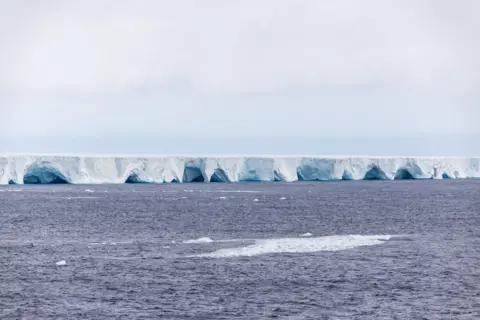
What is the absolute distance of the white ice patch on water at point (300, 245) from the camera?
95.6 feet

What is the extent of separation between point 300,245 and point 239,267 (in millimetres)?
6444

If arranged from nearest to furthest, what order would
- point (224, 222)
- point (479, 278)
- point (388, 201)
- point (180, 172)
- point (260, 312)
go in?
point (260, 312), point (479, 278), point (224, 222), point (388, 201), point (180, 172)

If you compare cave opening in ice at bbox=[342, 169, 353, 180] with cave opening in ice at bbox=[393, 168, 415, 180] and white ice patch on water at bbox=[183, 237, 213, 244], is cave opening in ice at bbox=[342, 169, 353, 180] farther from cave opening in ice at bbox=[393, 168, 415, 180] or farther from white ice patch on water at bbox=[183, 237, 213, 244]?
white ice patch on water at bbox=[183, 237, 213, 244]

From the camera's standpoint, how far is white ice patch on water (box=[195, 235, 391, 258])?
2914 cm

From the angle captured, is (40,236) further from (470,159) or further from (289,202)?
(470,159)

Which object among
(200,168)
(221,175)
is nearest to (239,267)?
(200,168)

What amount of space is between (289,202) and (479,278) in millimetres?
38082

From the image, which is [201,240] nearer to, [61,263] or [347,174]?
[61,263]

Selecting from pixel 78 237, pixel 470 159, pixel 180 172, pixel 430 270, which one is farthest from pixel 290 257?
pixel 470 159

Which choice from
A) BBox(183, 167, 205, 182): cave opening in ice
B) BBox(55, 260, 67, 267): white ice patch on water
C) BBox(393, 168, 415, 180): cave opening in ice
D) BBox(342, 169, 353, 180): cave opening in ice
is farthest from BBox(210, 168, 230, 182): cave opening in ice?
BBox(55, 260, 67, 267): white ice patch on water

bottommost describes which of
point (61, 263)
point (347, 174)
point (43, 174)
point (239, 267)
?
point (61, 263)

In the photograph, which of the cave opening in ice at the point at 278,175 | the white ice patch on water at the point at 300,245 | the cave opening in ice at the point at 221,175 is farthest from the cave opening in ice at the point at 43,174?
the white ice patch on water at the point at 300,245

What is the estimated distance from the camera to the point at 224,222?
4406cm

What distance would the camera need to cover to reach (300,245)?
31.6 meters
